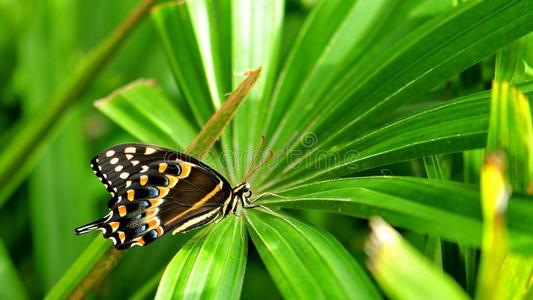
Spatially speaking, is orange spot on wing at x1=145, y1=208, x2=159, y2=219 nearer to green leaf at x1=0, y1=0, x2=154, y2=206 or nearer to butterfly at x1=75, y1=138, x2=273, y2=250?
butterfly at x1=75, y1=138, x2=273, y2=250

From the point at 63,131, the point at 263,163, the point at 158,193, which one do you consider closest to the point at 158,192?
the point at 158,193

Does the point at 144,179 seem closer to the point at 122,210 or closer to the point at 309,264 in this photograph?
the point at 122,210

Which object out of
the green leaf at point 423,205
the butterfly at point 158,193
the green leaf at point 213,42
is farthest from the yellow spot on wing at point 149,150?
the green leaf at point 423,205

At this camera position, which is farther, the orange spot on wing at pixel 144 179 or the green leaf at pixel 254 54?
the green leaf at pixel 254 54

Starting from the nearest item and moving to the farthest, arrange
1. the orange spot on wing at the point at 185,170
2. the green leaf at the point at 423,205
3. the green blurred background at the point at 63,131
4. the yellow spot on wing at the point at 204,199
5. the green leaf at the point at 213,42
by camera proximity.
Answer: the green leaf at the point at 423,205 → the orange spot on wing at the point at 185,170 → the yellow spot on wing at the point at 204,199 → the green leaf at the point at 213,42 → the green blurred background at the point at 63,131

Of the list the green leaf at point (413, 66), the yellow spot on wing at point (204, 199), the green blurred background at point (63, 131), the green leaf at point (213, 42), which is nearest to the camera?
the green leaf at point (413, 66)

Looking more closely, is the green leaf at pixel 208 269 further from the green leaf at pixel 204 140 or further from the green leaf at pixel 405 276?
the green leaf at pixel 405 276

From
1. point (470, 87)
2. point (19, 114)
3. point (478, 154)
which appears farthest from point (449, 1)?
point (19, 114)
